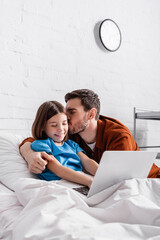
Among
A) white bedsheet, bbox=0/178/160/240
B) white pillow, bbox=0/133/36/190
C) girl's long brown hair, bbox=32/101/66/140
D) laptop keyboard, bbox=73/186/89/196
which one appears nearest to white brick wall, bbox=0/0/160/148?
white pillow, bbox=0/133/36/190

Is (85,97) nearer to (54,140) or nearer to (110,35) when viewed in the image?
(54,140)

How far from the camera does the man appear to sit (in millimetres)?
1514

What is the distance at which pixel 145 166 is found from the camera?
107 centimetres

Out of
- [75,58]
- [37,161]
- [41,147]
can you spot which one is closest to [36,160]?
[37,161]

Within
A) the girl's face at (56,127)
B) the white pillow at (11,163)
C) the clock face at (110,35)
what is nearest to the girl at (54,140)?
the girl's face at (56,127)

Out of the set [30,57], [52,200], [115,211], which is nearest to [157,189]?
[115,211]

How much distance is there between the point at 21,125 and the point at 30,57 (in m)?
0.47

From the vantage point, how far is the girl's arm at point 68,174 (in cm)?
117

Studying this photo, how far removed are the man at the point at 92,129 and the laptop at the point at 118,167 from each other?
1.31 ft

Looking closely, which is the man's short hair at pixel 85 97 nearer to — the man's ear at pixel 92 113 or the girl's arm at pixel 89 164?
the man's ear at pixel 92 113

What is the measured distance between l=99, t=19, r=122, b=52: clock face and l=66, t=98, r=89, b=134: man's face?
2.70ft

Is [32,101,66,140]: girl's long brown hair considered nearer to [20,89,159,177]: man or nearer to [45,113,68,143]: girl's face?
[45,113,68,143]: girl's face

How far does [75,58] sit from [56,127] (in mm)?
861

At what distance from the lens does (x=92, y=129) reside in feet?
5.50
